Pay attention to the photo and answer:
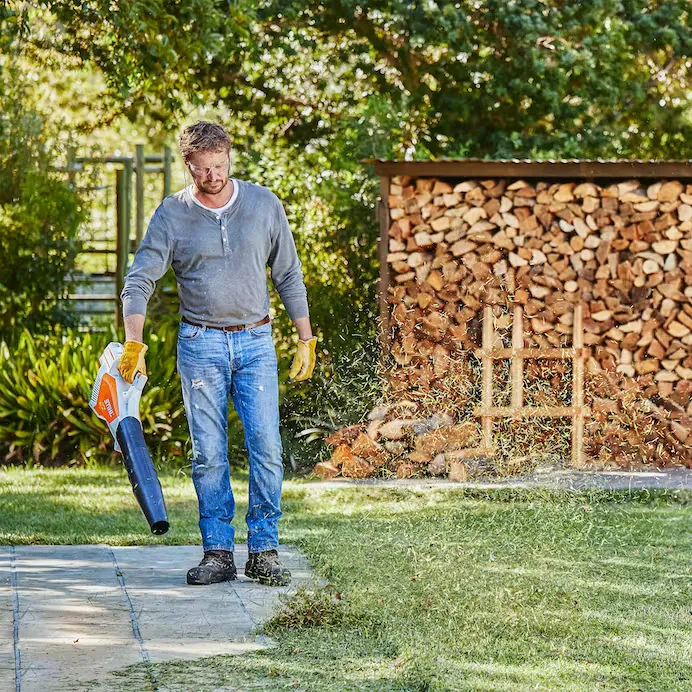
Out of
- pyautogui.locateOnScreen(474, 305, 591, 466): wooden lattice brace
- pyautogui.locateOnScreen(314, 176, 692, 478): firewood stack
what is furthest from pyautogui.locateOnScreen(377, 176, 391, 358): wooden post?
pyautogui.locateOnScreen(474, 305, 591, 466): wooden lattice brace

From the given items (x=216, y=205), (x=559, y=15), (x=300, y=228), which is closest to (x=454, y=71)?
(x=559, y=15)

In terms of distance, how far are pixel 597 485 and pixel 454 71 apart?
538 cm

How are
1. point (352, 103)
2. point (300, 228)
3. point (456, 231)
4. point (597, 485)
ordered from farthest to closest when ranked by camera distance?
point (352, 103), point (300, 228), point (456, 231), point (597, 485)

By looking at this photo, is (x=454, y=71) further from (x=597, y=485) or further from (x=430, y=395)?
(x=597, y=485)

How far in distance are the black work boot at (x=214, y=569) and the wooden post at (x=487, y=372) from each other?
3.19m

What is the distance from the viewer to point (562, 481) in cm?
689

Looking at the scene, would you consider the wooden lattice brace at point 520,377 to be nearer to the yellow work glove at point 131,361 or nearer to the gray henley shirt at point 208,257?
the gray henley shirt at point 208,257

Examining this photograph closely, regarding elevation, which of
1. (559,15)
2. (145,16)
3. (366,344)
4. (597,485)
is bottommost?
(597,485)

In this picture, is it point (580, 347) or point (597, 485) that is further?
point (580, 347)

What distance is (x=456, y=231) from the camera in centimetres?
773

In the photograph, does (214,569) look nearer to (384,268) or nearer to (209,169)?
(209,169)

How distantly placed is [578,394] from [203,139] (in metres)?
3.99

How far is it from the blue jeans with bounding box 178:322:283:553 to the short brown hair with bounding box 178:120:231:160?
0.63 m

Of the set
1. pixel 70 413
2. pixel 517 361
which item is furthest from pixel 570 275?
pixel 70 413
